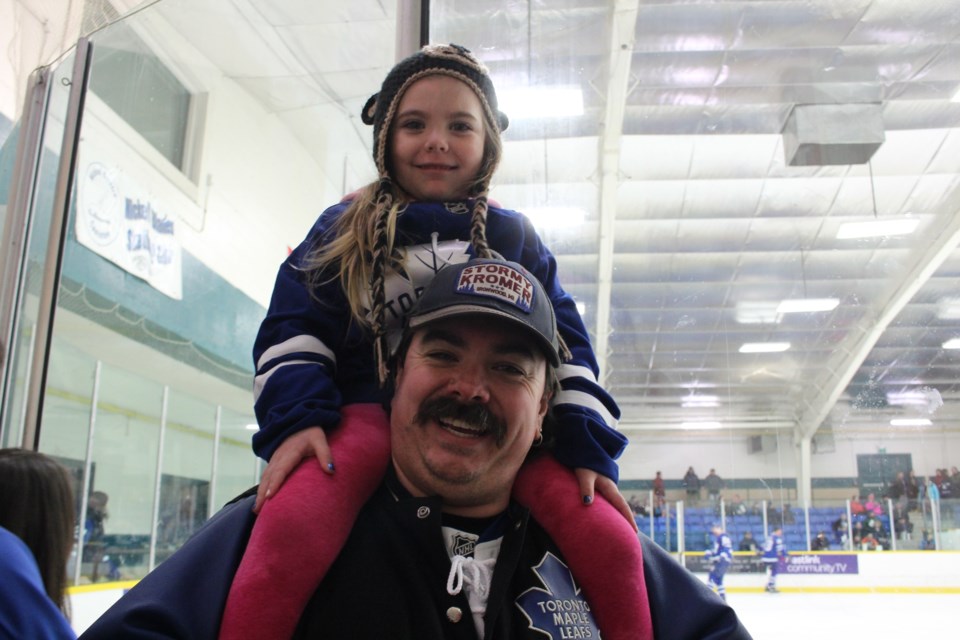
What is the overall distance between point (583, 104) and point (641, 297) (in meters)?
0.93

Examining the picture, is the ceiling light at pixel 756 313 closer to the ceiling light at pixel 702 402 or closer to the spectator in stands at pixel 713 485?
the ceiling light at pixel 702 402

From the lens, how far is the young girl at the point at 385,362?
0.87 m

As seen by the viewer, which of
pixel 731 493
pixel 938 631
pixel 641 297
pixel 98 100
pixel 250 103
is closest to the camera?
pixel 98 100

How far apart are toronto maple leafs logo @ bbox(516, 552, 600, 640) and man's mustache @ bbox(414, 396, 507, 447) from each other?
0.57 feet

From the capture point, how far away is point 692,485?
14.1 ft

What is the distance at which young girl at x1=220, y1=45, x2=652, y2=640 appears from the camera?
2.86ft

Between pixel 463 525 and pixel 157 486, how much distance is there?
118 inches

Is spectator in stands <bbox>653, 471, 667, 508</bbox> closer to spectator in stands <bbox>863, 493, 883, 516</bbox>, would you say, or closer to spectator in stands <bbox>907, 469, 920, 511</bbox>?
spectator in stands <bbox>863, 493, 883, 516</bbox>

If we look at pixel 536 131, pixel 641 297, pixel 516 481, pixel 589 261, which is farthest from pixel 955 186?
pixel 516 481

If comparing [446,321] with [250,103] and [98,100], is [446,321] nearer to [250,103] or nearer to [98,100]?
[98,100]

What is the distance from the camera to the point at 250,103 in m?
2.82

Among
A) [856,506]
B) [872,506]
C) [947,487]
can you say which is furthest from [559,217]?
[856,506]

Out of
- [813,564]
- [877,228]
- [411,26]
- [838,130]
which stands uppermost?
[838,130]

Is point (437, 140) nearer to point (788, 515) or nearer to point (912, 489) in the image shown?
point (912, 489)
